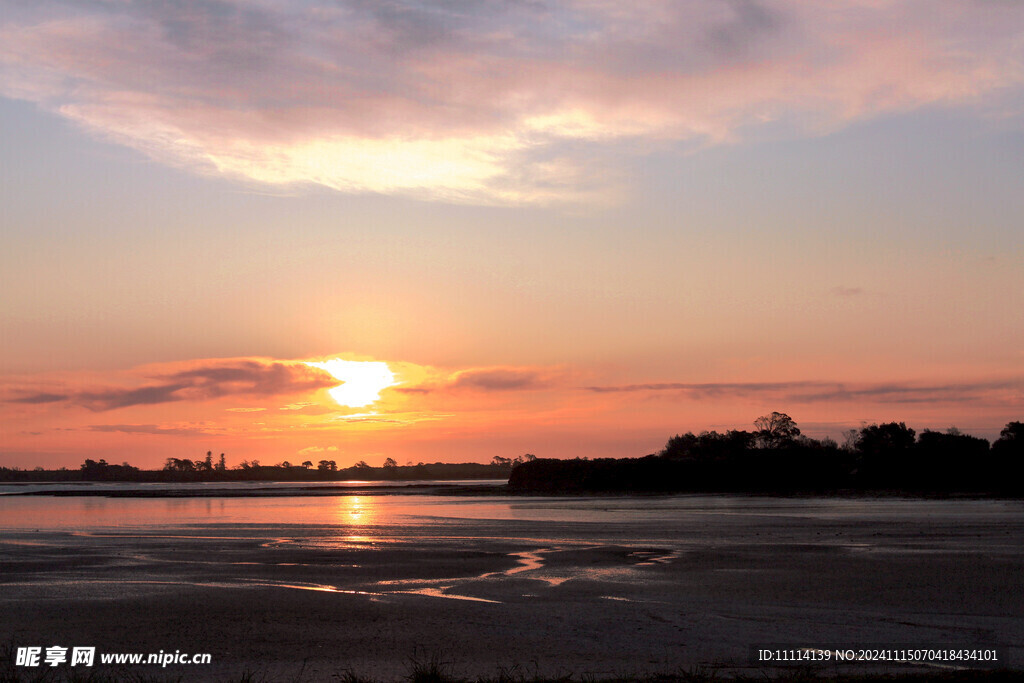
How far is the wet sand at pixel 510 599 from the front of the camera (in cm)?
1636

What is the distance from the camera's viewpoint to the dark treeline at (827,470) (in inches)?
3910

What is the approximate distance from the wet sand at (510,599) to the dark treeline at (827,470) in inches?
2607

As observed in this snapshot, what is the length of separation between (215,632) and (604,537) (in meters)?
23.1

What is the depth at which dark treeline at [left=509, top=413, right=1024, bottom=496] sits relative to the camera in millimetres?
99312

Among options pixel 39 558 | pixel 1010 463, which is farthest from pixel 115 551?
pixel 1010 463

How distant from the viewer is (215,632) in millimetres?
18156

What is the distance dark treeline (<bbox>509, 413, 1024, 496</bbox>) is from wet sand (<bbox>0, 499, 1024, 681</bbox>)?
66209 mm

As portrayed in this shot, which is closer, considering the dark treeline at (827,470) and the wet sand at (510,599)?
the wet sand at (510,599)

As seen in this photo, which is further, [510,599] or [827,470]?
[827,470]

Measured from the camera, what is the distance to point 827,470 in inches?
4400

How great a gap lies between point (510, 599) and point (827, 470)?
98.2 m

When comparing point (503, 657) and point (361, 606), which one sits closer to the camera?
point (503, 657)

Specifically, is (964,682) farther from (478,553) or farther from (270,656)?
(478,553)

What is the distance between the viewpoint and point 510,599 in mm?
21844
